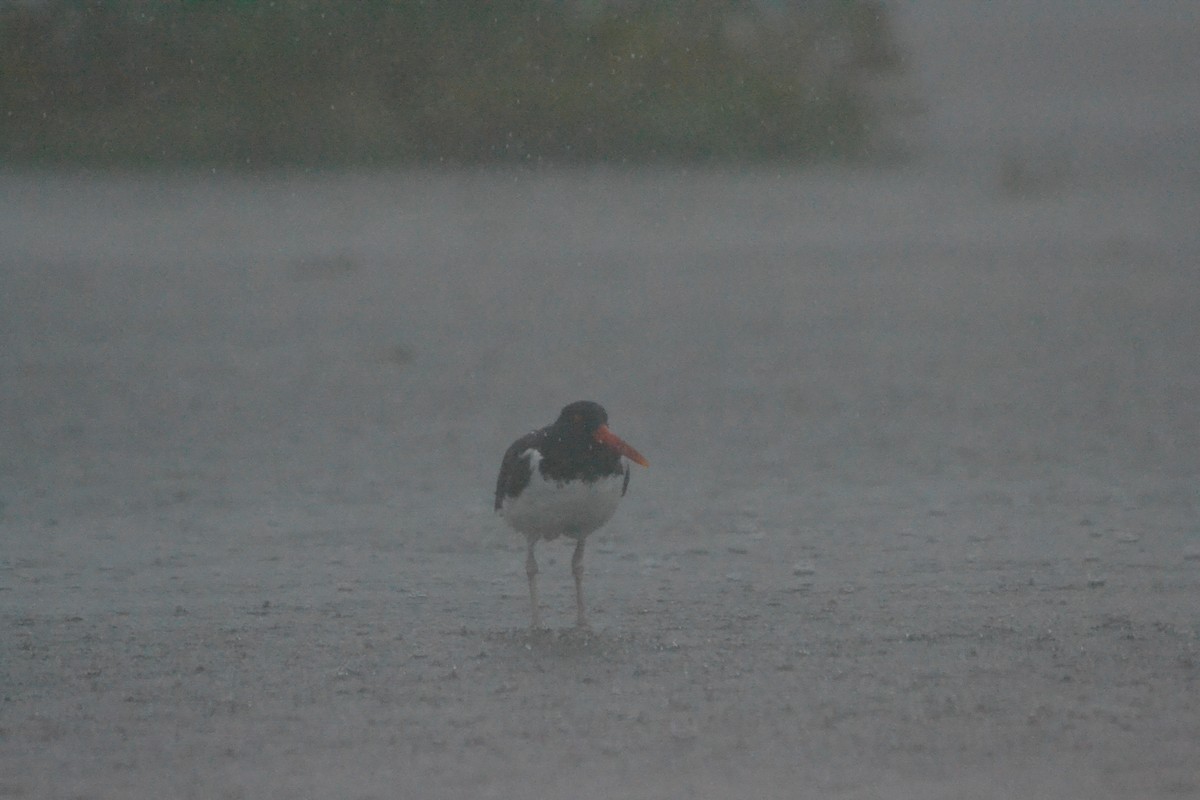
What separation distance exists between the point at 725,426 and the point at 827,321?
4.83 metres

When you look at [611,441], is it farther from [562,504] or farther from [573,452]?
[562,504]

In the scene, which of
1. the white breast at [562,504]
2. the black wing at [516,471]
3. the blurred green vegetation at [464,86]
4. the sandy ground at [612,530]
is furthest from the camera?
the blurred green vegetation at [464,86]

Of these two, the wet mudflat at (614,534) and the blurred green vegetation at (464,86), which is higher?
the blurred green vegetation at (464,86)

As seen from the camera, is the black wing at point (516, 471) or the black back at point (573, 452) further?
the black wing at point (516, 471)

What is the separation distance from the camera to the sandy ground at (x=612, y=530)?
202 inches

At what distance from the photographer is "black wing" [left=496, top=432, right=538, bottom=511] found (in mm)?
6668

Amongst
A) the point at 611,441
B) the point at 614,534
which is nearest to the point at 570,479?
the point at 611,441

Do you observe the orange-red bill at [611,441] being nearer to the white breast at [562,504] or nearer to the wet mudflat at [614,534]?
the white breast at [562,504]

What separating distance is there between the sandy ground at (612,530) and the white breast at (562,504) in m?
0.36

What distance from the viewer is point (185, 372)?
42.3ft

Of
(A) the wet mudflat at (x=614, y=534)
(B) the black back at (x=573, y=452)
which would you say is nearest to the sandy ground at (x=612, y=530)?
(A) the wet mudflat at (x=614, y=534)

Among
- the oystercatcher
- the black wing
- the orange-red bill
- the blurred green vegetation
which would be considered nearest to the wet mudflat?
the oystercatcher

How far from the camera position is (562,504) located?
656cm

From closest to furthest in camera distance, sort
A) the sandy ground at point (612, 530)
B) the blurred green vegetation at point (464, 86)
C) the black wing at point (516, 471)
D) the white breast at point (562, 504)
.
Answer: the sandy ground at point (612, 530) → the white breast at point (562, 504) → the black wing at point (516, 471) → the blurred green vegetation at point (464, 86)
